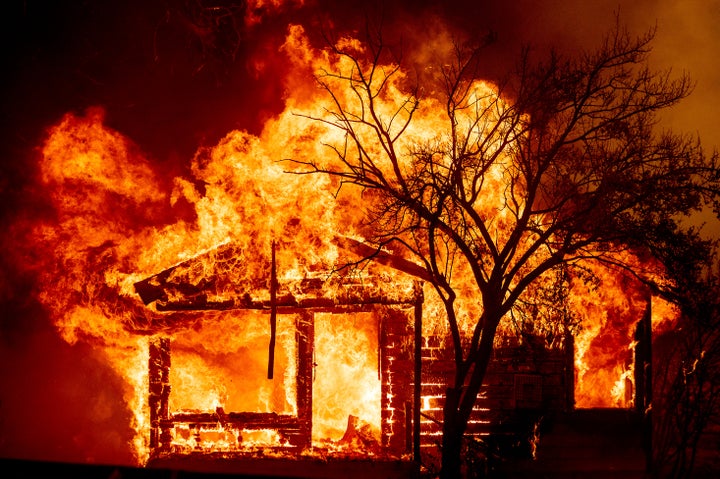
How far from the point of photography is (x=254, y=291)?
13172 millimetres

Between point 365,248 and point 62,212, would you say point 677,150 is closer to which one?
point 365,248

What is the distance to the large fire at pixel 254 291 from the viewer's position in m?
13.1

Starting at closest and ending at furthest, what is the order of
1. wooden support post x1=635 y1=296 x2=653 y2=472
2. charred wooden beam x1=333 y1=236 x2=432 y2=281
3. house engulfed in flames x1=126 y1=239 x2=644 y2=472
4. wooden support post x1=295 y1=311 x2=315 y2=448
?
charred wooden beam x1=333 y1=236 x2=432 y2=281, house engulfed in flames x1=126 y1=239 x2=644 y2=472, wooden support post x1=295 y1=311 x2=315 y2=448, wooden support post x1=635 y1=296 x2=653 y2=472

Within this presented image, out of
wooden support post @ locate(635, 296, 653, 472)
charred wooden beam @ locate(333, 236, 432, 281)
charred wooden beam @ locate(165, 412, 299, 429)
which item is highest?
charred wooden beam @ locate(333, 236, 432, 281)

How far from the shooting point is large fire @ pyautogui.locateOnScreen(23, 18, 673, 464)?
13.1 meters

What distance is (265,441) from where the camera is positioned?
44.0 ft

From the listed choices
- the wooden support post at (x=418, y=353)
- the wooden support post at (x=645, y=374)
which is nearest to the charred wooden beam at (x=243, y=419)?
the wooden support post at (x=418, y=353)

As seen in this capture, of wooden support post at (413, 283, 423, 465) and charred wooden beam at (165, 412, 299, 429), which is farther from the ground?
wooden support post at (413, 283, 423, 465)

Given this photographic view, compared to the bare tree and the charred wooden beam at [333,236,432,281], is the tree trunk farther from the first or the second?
the charred wooden beam at [333,236,432,281]

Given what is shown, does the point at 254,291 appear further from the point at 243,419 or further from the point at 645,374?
the point at 645,374

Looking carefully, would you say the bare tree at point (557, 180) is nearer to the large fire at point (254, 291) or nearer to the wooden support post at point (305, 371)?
the large fire at point (254, 291)

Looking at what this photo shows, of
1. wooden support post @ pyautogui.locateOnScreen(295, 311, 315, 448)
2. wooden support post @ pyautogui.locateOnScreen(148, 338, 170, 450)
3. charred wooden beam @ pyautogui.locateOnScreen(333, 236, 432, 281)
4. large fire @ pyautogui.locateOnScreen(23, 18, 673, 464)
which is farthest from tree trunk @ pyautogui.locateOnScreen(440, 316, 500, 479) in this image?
wooden support post @ pyautogui.locateOnScreen(148, 338, 170, 450)

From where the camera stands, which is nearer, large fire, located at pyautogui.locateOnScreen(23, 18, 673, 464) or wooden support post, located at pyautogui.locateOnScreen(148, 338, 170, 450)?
large fire, located at pyautogui.locateOnScreen(23, 18, 673, 464)

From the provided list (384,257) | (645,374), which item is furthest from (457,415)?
(645,374)
